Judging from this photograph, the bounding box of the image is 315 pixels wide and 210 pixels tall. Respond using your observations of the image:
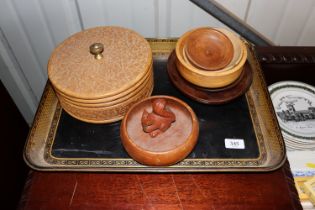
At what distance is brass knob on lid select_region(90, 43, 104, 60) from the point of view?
32.4 inches

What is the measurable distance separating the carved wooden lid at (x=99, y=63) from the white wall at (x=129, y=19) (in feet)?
1.13

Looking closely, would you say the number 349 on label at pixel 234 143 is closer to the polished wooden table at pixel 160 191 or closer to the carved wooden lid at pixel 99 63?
the polished wooden table at pixel 160 191

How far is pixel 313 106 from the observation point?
3.57 ft

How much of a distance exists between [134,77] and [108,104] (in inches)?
3.8

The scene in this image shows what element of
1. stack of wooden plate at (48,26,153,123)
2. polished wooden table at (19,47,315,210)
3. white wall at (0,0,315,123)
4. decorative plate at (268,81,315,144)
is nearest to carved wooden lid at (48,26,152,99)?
stack of wooden plate at (48,26,153,123)

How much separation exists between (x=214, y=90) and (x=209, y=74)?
Result: 0.24ft

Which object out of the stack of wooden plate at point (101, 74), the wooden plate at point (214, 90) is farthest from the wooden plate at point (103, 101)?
the wooden plate at point (214, 90)

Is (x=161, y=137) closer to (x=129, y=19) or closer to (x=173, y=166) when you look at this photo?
(x=173, y=166)

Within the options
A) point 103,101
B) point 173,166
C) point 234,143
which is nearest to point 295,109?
point 234,143

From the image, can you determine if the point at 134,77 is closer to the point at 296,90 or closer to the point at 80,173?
the point at 80,173

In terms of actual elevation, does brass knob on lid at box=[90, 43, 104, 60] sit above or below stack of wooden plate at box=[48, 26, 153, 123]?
above

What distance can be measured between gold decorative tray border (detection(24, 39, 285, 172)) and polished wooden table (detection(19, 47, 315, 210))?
0.04m

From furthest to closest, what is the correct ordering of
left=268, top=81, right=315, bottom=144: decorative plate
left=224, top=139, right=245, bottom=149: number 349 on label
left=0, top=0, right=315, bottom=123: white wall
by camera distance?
1. left=0, top=0, right=315, bottom=123: white wall
2. left=268, top=81, right=315, bottom=144: decorative plate
3. left=224, top=139, right=245, bottom=149: number 349 on label

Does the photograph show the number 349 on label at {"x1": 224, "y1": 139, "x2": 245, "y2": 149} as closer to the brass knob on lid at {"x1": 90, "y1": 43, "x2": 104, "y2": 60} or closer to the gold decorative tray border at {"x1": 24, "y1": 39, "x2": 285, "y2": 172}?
the gold decorative tray border at {"x1": 24, "y1": 39, "x2": 285, "y2": 172}
